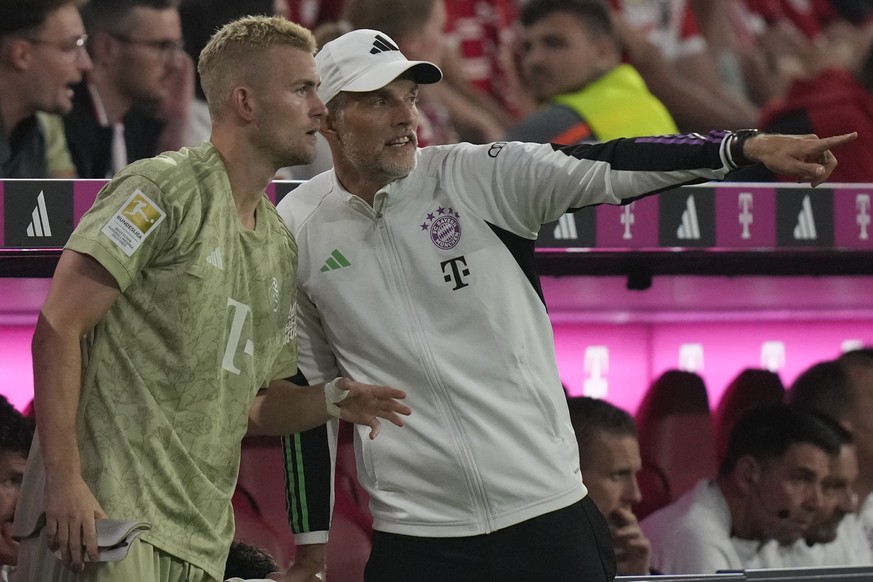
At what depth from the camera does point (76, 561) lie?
1.79 metres

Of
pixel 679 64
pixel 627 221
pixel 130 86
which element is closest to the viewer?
pixel 627 221

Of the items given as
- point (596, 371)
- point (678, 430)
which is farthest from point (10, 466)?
point (678, 430)

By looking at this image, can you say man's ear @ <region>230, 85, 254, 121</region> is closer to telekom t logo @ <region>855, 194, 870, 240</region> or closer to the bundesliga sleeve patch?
the bundesliga sleeve patch

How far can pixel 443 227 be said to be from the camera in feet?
7.33

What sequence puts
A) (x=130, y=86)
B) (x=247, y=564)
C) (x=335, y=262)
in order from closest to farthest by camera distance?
(x=335, y=262), (x=247, y=564), (x=130, y=86)

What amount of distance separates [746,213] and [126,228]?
1799 mm

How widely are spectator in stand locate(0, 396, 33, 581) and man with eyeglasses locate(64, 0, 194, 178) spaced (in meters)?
0.71

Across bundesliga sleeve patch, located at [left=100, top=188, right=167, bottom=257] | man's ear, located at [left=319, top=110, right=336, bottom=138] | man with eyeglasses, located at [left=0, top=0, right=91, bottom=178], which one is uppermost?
man with eyeglasses, located at [left=0, top=0, right=91, bottom=178]

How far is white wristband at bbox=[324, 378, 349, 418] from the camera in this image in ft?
6.88

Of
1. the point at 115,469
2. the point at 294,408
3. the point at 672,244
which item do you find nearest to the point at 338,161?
the point at 294,408

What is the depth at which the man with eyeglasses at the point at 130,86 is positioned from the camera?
11.0ft

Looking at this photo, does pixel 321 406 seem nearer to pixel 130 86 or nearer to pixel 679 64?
pixel 130 86

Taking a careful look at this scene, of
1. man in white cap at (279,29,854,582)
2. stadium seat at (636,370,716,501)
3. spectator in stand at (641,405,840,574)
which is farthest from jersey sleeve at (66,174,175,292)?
stadium seat at (636,370,716,501)

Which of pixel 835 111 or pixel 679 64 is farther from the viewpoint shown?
pixel 679 64
